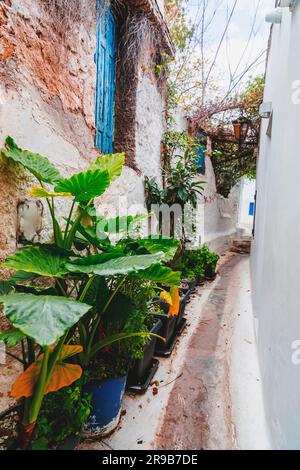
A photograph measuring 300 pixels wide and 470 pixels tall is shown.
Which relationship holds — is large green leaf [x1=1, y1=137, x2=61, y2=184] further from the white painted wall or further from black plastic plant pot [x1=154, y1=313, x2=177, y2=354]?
black plastic plant pot [x1=154, y1=313, x2=177, y2=354]

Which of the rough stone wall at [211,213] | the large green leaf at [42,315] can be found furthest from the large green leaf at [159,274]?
the rough stone wall at [211,213]

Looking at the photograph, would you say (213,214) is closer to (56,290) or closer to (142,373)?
(142,373)

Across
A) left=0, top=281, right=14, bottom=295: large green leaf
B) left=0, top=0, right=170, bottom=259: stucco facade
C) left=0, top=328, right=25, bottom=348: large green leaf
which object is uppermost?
left=0, top=0, right=170, bottom=259: stucco facade

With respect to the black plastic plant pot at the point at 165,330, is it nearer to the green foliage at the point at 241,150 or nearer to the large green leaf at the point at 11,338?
the large green leaf at the point at 11,338

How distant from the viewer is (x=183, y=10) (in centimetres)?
460

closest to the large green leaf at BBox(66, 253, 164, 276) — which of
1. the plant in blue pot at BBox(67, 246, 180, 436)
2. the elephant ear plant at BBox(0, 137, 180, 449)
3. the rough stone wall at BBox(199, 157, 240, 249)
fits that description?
the elephant ear plant at BBox(0, 137, 180, 449)

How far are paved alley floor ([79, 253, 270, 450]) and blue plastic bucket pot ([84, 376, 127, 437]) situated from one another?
6 centimetres

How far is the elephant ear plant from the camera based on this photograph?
0.98 metres

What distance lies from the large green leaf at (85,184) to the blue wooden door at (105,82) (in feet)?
5.95

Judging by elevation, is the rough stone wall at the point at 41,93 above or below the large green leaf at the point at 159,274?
above

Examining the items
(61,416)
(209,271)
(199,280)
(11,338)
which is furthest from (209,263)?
(11,338)

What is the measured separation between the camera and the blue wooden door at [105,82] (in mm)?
3129

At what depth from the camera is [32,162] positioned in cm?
165

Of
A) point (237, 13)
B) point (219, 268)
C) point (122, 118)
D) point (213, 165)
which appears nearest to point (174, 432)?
point (122, 118)
